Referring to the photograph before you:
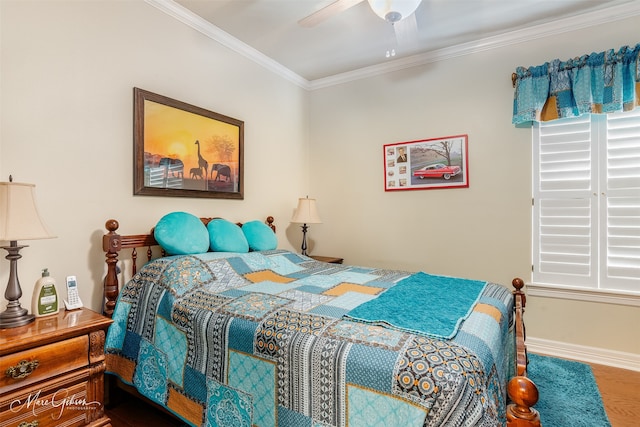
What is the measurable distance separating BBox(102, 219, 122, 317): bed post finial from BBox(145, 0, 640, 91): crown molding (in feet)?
5.23

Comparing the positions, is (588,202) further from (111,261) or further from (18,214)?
(18,214)

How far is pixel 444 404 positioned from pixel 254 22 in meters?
2.85

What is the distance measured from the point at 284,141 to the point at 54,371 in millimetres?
2739

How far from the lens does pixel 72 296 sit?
5.75ft

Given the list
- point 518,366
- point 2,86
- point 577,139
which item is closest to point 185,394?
point 518,366

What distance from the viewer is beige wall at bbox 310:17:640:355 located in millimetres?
2660

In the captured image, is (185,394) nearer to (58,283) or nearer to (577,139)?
(58,283)

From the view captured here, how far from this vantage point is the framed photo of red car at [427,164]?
3057mm

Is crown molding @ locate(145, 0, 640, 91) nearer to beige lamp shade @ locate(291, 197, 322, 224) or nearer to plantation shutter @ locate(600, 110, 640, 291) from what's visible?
plantation shutter @ locate(600, 110, 640, 291)

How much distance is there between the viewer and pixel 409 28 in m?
2.05

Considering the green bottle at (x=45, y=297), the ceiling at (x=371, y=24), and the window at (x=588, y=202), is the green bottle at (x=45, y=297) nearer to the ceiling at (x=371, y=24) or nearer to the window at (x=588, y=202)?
the ceiling at (x=371, y=24)

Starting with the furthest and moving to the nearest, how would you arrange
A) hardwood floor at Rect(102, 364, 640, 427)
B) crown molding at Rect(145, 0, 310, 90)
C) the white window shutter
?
the white window shutter → crown molding at Rect(145, 0, 310, 90) → hardwood floor at Rect(102, 364, 640, 427)

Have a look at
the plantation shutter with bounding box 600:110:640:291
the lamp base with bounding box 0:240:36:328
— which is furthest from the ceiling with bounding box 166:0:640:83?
the lamp base with bounding box 0:240:36:328

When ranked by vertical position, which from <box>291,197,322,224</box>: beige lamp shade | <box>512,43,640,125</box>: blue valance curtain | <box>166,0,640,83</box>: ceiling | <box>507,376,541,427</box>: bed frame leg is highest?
<box>166,0,640,83</box>: ceiling
